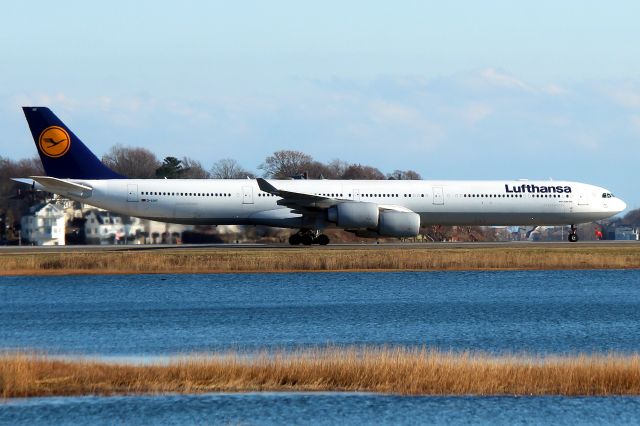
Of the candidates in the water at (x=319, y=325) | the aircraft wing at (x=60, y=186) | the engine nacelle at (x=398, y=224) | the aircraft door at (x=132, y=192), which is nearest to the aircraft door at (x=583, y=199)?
the engine nacelle at (x=398, y=224)

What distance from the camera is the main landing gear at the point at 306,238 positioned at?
62.4 meters

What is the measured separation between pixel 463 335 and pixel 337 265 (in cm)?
2041

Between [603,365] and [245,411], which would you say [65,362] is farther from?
[603,365]

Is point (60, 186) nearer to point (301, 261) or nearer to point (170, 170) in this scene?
point (301, 261)

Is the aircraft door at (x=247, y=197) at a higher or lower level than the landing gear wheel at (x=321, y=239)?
higher

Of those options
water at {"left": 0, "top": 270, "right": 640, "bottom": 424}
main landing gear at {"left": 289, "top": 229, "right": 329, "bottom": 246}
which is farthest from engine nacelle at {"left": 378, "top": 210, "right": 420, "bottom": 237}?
water at {"left": 0, "top": 270, "right": 640, "bottom": 424}

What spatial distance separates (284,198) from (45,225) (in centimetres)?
2742

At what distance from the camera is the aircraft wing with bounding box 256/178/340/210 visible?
58594mm

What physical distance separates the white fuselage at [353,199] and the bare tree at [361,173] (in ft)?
131

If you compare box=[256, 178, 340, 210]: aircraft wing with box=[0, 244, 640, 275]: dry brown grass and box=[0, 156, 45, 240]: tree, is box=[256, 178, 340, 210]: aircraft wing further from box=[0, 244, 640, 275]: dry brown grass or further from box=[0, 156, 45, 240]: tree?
box=[0, 156, 45, 240]: tree

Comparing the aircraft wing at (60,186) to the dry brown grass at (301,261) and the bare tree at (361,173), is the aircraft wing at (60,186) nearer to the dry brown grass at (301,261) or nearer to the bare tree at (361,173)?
the dry brown grass at (301,261)

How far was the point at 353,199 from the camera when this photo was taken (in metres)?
62.6

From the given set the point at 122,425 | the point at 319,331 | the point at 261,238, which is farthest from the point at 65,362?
the point at 261,238

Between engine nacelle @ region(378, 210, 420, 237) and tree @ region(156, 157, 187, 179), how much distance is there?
96.2 ft
